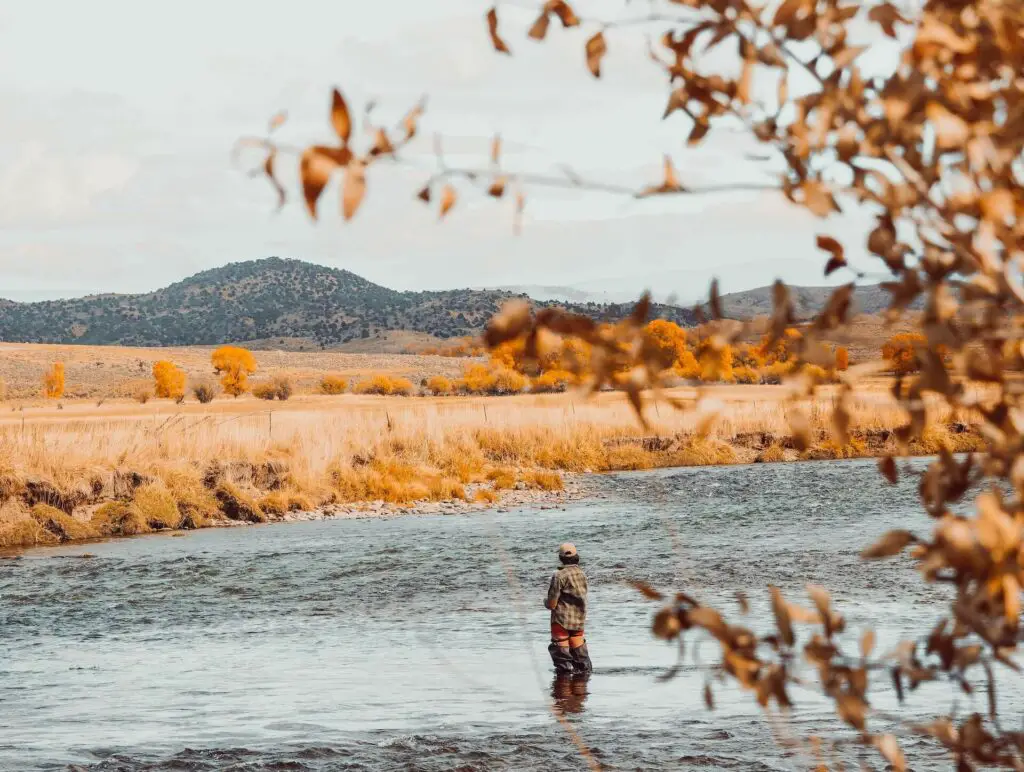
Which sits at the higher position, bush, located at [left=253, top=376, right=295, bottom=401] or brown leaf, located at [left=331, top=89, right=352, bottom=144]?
brown leaf, located at [left=331, top=89, right=352, bottom=144]

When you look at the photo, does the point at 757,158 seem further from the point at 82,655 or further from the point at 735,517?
the point at 735,517

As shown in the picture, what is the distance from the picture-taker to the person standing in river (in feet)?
36.4

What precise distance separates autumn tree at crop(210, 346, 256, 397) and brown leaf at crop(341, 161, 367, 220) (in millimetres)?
92863

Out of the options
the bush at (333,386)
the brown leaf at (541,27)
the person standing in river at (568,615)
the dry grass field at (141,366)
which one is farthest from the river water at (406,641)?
the dry grass field at (141,366)

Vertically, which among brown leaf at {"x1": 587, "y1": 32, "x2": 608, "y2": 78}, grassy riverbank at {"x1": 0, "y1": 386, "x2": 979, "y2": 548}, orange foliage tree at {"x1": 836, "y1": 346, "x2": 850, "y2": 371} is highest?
brown leaf at {"x1": 587, "y1": 32, "x2": 608, "y2": 78}

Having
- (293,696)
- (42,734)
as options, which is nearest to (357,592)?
(293,696)

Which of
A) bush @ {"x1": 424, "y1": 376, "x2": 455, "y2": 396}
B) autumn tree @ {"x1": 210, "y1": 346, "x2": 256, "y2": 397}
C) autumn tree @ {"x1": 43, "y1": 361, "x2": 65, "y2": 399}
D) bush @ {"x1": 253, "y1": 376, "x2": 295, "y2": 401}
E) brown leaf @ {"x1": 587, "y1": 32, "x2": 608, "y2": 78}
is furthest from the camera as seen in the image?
bush @ {"x1": 424, "y1": 376, "x2": 455, "y2": 396}

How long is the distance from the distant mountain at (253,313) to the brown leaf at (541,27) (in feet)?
509

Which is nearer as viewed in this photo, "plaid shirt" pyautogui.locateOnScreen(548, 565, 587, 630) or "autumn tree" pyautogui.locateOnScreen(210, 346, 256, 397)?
"plaid shirt" pyautogui.locateOnScreen(548, 565, 587, 630)

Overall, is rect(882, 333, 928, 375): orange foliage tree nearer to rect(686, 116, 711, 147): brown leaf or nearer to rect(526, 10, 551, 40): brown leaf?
rect(686, 116, 711, 147): brown leaf

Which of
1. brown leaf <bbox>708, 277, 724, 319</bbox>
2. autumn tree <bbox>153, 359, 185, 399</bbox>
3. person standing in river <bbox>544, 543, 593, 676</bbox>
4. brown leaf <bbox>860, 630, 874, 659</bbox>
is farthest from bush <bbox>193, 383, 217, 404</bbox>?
brown leaf <bbox>708, 277, 724, 319</bbox>

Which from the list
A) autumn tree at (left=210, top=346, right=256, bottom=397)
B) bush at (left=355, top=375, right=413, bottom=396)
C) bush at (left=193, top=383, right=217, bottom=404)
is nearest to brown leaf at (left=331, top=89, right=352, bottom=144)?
bush at (left=193, top=383, right=217, bottom=404)

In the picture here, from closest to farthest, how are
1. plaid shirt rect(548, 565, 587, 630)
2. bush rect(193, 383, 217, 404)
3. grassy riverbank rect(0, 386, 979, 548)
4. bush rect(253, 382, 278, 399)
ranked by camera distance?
plaid shirt rect(548, 565, 587, 630)
grassy riverbank rect(0, 386, 979, 548)
bush rect(193, 383, 217, 404)
bush rect(253, 382, 278, 399)

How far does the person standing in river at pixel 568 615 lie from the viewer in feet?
36.4
